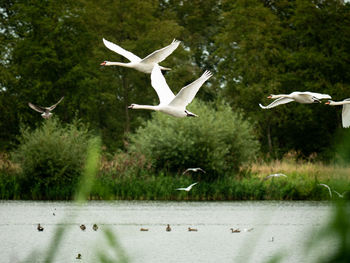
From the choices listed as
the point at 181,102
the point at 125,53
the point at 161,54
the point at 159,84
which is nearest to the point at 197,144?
the point at 125,53

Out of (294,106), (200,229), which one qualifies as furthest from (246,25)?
(200,229)

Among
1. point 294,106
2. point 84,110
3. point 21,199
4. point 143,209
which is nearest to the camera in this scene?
point 143,209

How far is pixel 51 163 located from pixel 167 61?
61.6 feet

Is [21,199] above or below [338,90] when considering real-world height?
below

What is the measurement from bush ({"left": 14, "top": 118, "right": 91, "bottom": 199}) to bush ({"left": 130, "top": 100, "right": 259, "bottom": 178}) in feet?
8.77

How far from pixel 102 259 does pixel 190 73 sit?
4499cm

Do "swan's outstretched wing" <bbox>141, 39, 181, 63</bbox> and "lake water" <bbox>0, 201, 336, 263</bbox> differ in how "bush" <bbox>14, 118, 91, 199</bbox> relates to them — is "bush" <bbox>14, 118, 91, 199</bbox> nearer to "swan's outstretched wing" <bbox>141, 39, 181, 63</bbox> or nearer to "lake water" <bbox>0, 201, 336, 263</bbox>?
"lake water" <bbox>0, 201, 336, 263</bbox>

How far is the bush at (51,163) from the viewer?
28.2 m

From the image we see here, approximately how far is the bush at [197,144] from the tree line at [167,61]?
7841 millimetres

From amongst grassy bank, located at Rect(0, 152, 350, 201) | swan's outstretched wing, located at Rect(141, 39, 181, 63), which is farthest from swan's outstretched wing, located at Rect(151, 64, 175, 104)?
grassy bank, located at Rect(0, 152, 350, 201)

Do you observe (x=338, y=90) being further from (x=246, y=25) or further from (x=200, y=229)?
(x=200, y=229)

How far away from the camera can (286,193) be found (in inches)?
1091

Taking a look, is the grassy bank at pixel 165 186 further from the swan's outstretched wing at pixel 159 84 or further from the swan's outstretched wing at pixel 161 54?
the swan's outstretched wing at pixel 161 54

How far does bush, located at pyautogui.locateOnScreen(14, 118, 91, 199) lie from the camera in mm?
28219
